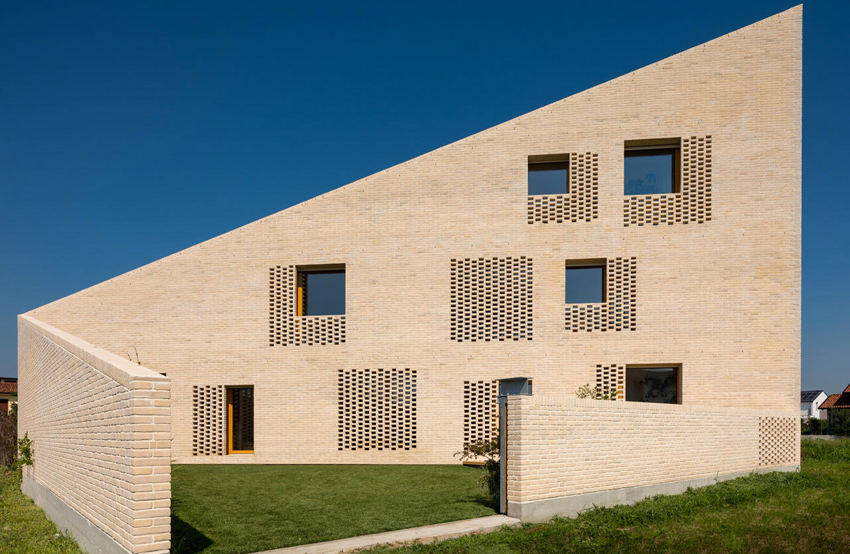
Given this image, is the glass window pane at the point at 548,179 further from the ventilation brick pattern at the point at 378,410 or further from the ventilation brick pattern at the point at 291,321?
the ventilation brick pattern at the point at 291,321

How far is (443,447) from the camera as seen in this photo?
641 inches

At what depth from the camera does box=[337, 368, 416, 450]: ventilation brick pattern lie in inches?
653

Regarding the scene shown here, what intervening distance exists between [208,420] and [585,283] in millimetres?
11051

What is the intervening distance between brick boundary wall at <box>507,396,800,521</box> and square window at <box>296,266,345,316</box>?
29.9ft

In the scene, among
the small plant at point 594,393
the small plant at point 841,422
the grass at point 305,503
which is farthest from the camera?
the small plant at point 841,422

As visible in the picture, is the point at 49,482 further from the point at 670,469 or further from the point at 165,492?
the point at 670,469

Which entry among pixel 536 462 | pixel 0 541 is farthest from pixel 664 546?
pixel 0 541

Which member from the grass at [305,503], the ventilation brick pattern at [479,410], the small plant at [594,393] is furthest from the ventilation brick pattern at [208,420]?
the small plant at [594,393]

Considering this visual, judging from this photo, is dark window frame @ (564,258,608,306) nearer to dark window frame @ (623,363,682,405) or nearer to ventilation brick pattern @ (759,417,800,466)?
dark window frame @ (623,363,682,405)

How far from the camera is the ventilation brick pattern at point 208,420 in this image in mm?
17062

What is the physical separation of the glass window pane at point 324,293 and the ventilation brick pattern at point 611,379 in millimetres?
7131

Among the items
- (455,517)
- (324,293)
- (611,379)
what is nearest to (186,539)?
(455,517)

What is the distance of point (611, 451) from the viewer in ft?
32.8

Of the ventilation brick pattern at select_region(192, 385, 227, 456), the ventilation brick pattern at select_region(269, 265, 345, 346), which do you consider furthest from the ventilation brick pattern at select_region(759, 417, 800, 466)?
the ventilation brick pattern at select_region(192, 385, 227, 456)
